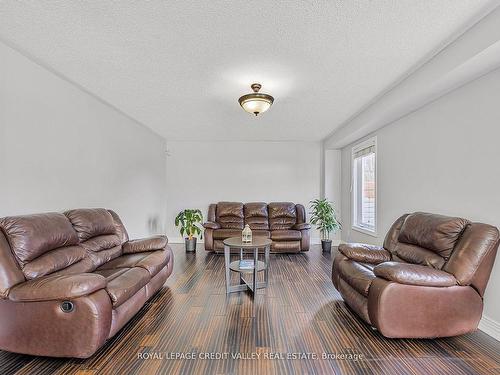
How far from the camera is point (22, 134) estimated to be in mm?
2604

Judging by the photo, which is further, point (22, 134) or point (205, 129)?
point (205, 129)

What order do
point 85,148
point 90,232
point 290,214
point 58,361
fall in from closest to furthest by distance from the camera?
point 58,361 < point 90,232 < point 85,148 < point 290,214

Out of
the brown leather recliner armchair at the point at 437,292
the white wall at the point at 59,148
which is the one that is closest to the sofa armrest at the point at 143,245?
the white wall at the point at 59,148

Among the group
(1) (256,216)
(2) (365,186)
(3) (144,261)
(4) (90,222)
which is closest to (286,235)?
(1) (256,216)

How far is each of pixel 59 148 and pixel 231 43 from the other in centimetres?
235

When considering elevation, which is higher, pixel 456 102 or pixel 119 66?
pixel 119 66

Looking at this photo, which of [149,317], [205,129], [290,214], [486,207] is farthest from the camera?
[290,214]

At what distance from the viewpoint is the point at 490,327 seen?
2.38 meters

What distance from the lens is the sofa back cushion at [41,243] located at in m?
2.11

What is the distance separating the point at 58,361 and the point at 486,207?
384 centimetres

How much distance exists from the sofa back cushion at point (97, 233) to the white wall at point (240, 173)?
3227 millimetres

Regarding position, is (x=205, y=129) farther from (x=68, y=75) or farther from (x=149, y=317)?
(x=149, y=317)

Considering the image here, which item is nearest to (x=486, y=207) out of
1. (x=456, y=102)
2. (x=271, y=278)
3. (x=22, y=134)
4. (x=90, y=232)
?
(x=456, y=102)

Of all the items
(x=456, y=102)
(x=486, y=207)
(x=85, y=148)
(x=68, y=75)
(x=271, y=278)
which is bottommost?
(x=271, y=278)
